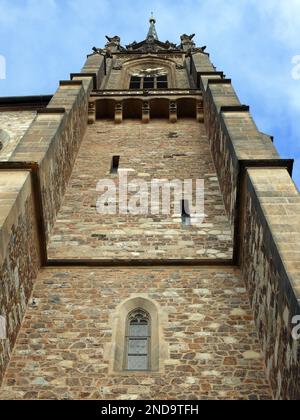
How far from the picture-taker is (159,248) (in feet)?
37.8

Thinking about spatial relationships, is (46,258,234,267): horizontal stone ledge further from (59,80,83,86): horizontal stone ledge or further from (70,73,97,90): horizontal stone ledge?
(70,73,97,90): horizontal stone ledge

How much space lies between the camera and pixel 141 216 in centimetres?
1272

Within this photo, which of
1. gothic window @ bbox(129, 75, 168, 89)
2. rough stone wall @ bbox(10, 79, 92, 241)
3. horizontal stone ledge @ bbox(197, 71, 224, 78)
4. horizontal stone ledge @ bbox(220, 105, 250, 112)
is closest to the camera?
rough stone wall @ bbox(10, 79, 92, 241)

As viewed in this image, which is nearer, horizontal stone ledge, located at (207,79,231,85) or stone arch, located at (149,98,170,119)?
horizontal stone ledge, located at (207,79,231,85)

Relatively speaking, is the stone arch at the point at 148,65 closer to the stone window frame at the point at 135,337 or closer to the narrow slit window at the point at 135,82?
the narrow slit window at the point at 135,82

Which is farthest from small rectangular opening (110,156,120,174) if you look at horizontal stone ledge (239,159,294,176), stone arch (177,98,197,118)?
horizontal stone ledge (239,159,294,176)

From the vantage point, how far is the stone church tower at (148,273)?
8.19 meters

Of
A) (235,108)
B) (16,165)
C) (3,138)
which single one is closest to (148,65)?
(3,138)

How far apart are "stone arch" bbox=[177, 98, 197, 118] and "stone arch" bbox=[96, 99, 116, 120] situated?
1905mm

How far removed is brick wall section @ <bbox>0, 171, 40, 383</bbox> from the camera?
842 cm

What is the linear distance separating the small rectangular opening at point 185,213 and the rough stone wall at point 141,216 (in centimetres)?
12

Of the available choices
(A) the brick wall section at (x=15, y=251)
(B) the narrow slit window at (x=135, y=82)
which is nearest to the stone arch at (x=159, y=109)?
→ (B) the narrow slit window at (x=135, y=82)

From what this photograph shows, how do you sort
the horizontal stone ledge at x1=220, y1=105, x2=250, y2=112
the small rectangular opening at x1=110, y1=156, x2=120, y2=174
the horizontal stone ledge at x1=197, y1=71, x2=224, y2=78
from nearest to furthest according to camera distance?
the horizontal stone ledge at x1=220, y1=105, x2=250, y2=112 → the small rectangular opening at x1=110, y1=156, x2=120, y2=174 → the horizontal stone ledge at x1=197, y1=71, x2=224, y2=78

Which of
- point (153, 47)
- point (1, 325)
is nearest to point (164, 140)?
point (1, 325)
